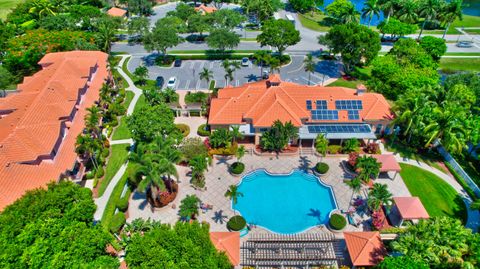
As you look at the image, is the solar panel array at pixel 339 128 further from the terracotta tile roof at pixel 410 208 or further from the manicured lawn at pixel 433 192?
the terracotta tile roof at pixel 410 208

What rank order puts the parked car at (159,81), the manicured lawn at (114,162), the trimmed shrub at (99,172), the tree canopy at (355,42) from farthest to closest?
the parked car at (159,81)
the tree canopy at (355,42)
the trimmed shrub at (99,172)
the manicured lawn at (114,162)

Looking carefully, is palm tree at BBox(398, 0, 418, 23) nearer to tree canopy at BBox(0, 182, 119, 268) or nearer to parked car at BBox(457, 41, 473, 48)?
parked car at BBox(457, 41, 473, 48)

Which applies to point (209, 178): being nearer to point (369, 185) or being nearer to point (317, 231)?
point (317, 231)

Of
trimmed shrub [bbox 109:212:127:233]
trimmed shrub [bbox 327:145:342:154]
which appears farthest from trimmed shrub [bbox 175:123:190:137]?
trimmed shrub [bbox 327:145:342:154]

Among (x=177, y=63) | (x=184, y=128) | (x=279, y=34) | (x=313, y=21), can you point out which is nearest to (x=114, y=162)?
(x=184, y=128)

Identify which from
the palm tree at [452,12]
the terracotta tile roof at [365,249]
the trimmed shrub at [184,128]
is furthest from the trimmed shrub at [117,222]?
the palm tree at [452,12]
